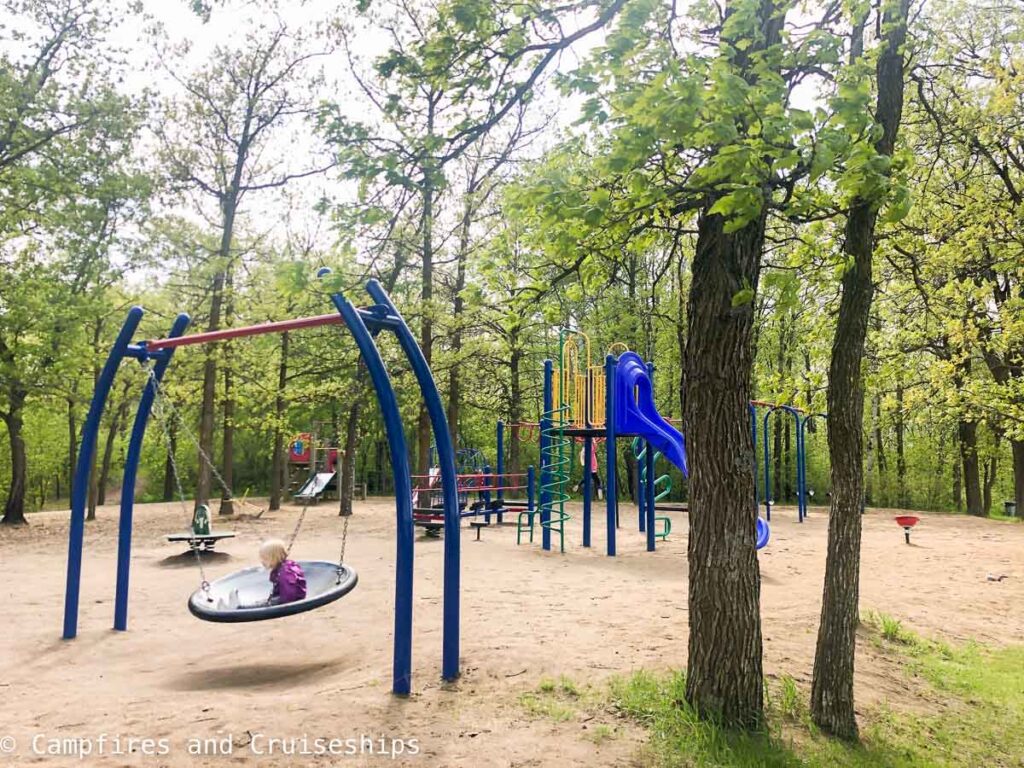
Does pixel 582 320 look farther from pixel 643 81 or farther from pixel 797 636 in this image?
pixel 643 81

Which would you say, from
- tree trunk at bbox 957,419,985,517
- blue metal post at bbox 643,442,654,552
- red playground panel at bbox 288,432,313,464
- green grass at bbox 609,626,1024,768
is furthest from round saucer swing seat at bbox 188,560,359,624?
red playground panel at bbox 288,432,313,464

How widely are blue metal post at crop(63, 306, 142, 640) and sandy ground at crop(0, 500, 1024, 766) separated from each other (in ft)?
1.11

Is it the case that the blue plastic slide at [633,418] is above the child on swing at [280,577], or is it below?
above

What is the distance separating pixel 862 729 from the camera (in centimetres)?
444

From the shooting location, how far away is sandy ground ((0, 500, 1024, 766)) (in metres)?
3.98

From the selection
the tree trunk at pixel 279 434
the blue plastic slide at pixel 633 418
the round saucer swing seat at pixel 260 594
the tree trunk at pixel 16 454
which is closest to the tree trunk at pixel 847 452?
the round saucer swing seat at pixel 260 594

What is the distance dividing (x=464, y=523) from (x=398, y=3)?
12368mm

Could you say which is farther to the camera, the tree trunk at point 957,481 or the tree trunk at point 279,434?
the tree trunk at point 957,481

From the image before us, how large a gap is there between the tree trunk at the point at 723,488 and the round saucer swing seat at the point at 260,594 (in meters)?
2.66

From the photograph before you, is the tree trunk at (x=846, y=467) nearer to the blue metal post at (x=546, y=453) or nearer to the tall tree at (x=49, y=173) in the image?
the blue metal post at (x=546, y=453)

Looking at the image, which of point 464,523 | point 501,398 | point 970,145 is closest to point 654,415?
point 970,145

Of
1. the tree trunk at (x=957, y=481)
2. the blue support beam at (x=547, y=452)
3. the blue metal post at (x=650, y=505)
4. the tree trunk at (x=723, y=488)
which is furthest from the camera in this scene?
the tree trunk at (x=957, y=481)

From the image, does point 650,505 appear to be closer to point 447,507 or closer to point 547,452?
point 547,452

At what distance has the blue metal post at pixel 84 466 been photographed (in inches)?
257
